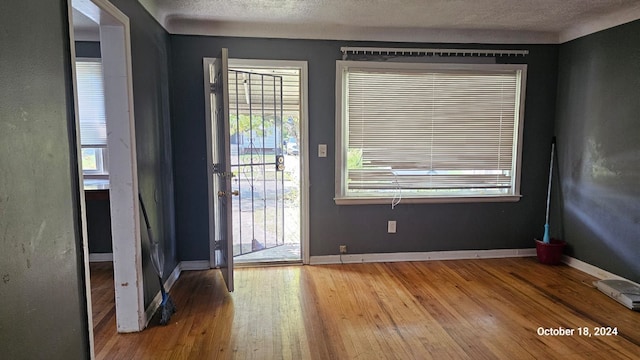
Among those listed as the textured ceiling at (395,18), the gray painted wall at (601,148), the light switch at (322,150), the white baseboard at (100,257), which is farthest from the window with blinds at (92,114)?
the gray painted wall at (601,148)

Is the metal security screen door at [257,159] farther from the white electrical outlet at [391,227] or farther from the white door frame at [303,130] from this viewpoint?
the white electrical outlet at [391,227]

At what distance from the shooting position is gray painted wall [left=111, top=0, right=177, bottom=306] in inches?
97.5

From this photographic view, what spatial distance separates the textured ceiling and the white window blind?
112 cm

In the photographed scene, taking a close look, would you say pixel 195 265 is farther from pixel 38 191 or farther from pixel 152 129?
pixel 38 191

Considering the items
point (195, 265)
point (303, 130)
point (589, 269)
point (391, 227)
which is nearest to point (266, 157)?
point (303, 130)

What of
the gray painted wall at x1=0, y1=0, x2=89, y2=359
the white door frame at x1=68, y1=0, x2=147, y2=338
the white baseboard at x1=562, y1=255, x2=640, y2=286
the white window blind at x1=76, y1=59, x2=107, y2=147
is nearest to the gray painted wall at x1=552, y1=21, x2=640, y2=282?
the white baseboard at x1=562, y1=255, x2=640, y2=286

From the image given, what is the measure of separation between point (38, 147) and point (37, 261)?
40 cm

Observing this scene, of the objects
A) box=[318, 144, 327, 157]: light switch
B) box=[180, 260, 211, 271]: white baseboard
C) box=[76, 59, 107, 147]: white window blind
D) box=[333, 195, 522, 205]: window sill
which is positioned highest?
box=[76, 59, 107, 147]: white window blind

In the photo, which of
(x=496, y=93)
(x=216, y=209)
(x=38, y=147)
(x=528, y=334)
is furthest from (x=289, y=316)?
(x=496, y=93)

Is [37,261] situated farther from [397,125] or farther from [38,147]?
[397,125]

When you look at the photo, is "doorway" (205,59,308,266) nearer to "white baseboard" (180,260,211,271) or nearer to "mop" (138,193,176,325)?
"white baseboard" (180,260,211,271)

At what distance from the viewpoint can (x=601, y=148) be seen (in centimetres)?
336

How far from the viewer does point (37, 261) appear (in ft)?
4.37

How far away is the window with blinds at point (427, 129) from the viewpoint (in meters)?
→ 3.65
